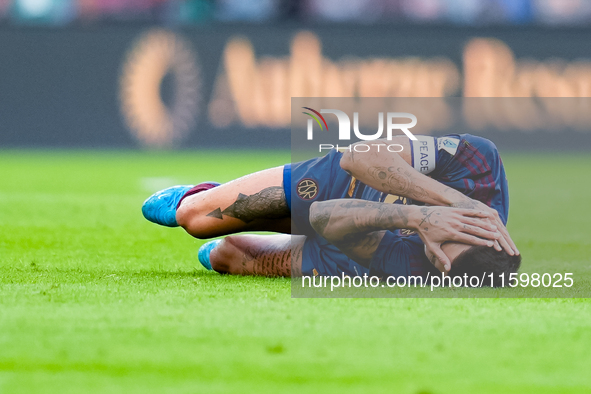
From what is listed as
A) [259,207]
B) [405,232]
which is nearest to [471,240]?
[405,232]

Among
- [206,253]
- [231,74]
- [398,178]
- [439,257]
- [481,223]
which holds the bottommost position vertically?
[206,253]

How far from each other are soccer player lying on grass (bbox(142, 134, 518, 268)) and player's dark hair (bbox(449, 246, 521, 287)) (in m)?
0.03

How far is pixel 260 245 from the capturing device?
9.83 feet

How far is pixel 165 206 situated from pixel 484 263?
1.13 meters

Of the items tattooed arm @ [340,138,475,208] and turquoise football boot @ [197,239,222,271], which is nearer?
tattooed arm @ [340,138,475,208]

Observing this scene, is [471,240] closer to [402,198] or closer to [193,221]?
[402,198]

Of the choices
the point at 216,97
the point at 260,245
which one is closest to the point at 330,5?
the point at 216,97

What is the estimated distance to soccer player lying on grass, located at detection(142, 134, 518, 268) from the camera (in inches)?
103

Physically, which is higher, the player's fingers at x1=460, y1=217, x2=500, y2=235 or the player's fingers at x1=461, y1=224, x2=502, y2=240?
the player's fingers at x1=460, y1=217, x2=500, y2=235

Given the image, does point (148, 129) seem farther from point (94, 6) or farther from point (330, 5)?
point (330, 5)

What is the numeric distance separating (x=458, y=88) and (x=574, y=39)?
6.77ft

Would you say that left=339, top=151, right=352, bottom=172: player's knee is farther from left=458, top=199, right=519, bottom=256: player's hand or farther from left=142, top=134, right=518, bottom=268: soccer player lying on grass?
left=458, top=199, right=519, bottom=256: player's hand

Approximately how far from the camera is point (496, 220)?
2592mm

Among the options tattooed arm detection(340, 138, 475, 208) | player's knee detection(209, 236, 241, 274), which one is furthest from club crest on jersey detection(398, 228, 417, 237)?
player's knee detection(209, 236, 241, 274)
